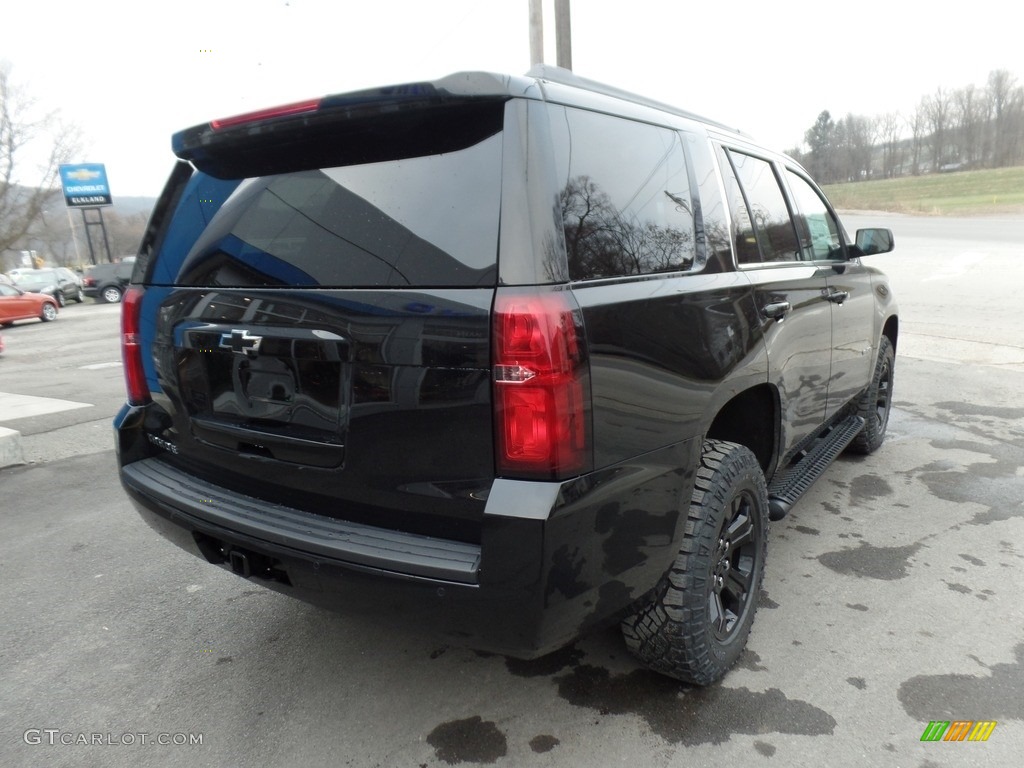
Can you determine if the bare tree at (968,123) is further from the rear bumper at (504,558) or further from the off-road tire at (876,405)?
the rear bumper at (504,558)

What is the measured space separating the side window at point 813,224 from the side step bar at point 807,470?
1004 millimetres

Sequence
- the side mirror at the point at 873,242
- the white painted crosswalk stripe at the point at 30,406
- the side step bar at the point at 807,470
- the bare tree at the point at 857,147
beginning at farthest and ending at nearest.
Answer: the bare tree at the point at 857,147 < the white painted crosswalk stripe at the point at 30,406 < the side mirror at the point at 873,242 < the side step bar at the point at 807,470

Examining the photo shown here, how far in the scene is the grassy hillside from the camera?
39975 mm

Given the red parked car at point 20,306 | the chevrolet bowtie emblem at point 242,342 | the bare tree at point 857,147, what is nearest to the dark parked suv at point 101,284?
the red parked car at point 20,306

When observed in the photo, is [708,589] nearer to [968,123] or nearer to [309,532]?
[309,532]

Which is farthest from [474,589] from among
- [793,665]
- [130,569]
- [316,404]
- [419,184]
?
[130,569]

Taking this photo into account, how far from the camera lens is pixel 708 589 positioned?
2.29m

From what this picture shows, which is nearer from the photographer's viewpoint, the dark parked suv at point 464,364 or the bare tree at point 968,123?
the dark parked suv at point 464,364

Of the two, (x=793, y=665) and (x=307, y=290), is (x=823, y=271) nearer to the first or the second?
(x=793, y=665)

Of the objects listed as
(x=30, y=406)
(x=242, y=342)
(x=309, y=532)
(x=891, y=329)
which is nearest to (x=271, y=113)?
(x=242, y=342)

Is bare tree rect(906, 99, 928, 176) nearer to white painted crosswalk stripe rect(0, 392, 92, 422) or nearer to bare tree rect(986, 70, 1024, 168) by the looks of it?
bare tree rect(986, 70, 1024, 168)

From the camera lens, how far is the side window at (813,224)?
141 inches

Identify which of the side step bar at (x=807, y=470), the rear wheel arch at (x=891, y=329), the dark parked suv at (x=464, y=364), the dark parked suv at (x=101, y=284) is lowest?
the dark parked suv at (x=101, y=284)

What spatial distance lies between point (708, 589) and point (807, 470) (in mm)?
1490
